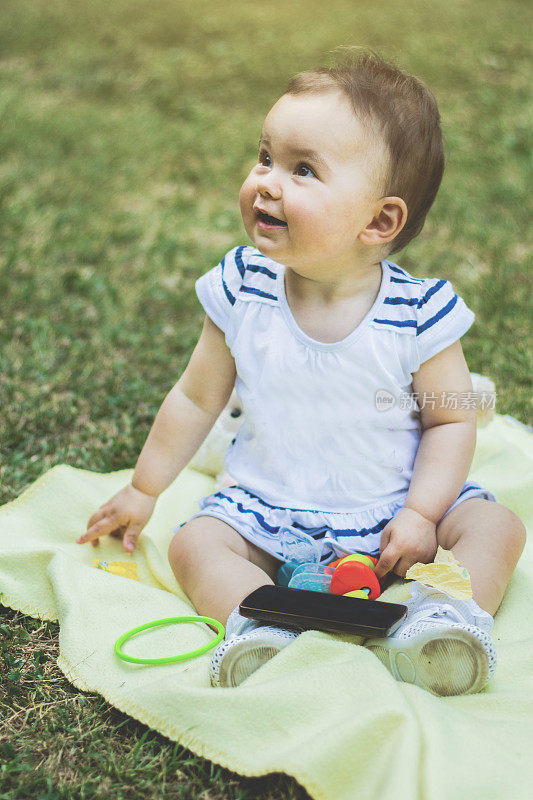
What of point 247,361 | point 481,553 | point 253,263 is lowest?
point 481,553

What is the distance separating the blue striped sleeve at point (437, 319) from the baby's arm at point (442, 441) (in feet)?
0.10

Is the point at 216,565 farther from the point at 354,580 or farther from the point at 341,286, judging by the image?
the point at 341,286

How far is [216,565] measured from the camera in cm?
186

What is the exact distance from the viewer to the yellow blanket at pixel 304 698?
1355 mm

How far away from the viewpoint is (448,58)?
21.9ft

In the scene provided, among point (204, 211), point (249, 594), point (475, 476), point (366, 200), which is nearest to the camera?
point (249, 594)

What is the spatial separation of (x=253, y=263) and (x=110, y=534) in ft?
2.59

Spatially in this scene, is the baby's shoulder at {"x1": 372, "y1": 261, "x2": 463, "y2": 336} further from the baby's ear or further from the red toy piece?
the red toy piece

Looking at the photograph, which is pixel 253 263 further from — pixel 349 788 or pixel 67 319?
pixel 67 319

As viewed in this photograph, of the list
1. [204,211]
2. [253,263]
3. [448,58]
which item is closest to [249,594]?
[253,263]

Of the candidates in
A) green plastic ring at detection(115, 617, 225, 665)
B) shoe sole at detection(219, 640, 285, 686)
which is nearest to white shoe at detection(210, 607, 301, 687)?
shoe sole at detection(219, 640, 285, 686)

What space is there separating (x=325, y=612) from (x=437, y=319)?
736 millimetres

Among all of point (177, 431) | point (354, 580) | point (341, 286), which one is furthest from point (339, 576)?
point (341, 286)

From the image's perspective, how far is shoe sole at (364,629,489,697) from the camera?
1.52m
